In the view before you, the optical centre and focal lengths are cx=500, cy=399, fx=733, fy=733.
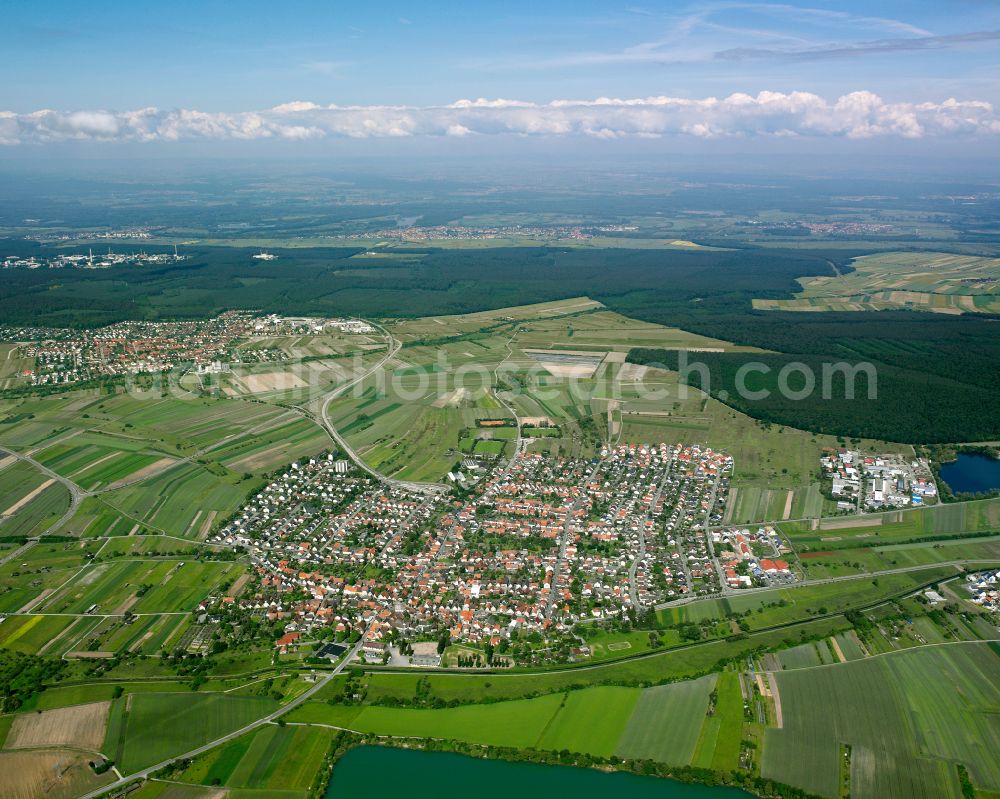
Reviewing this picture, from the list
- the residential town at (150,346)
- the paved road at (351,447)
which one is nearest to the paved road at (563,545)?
the paved road at (351,447)

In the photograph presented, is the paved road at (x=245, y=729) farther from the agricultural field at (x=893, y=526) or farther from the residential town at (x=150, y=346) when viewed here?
the residential town at (x=150, y=346)

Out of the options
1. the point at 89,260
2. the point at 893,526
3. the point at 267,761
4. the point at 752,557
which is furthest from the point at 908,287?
the point at 89,260

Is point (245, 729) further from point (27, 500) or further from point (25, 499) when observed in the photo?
point (25, 499)

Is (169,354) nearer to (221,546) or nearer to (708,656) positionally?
Result: (221,546)

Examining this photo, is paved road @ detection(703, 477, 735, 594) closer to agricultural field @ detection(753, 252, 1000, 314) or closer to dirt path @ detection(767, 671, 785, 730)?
dirt path @ detection(767, 671, 785, 730)

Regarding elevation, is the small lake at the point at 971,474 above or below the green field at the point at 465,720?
above

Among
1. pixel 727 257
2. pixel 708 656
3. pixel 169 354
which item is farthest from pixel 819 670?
pixel 727 257
